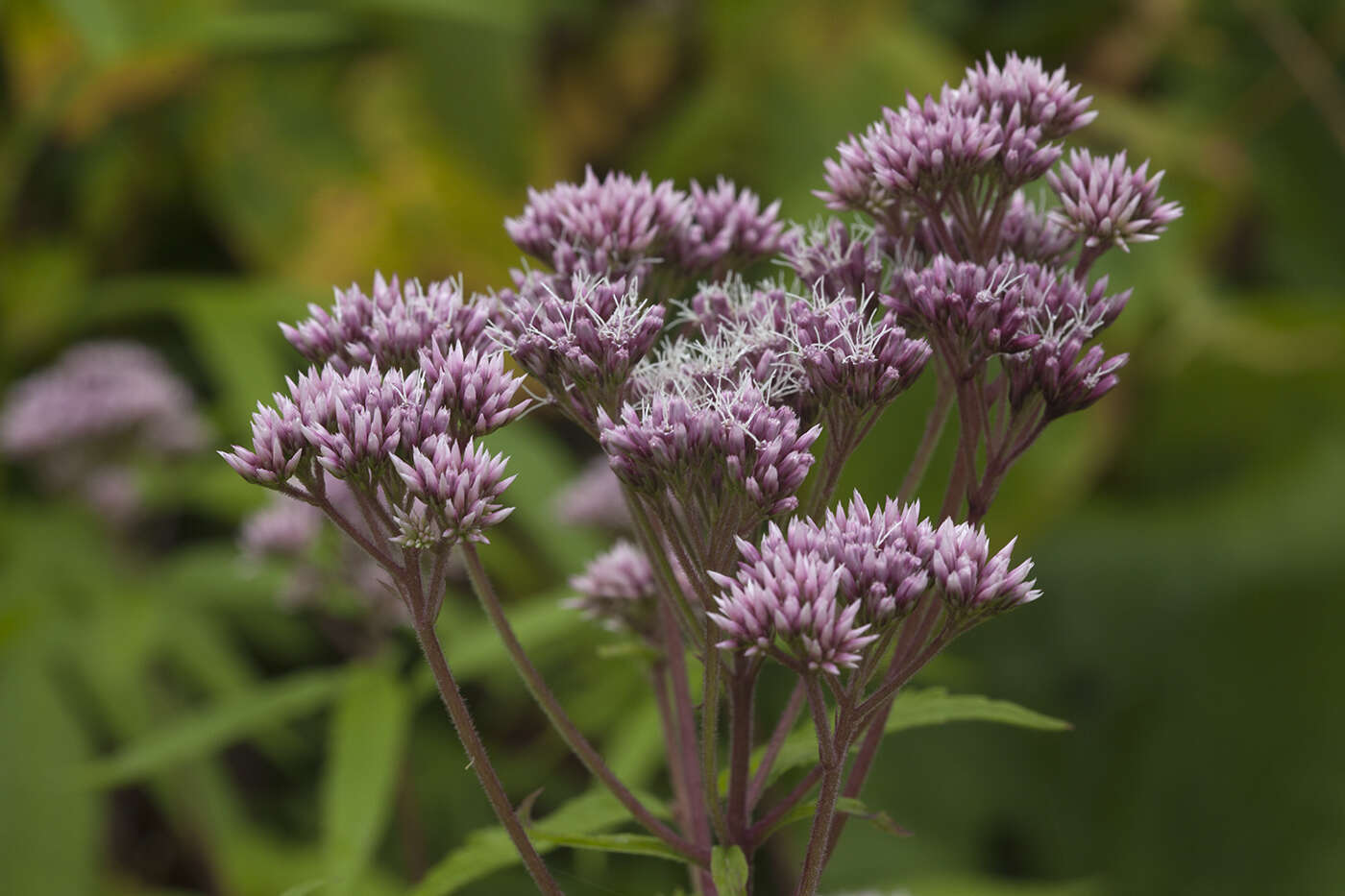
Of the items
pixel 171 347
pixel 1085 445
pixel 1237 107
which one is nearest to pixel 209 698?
pixel 171 347

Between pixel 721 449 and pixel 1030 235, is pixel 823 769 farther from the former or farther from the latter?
pixel 1030 235

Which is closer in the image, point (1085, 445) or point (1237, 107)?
point (1085, 445)

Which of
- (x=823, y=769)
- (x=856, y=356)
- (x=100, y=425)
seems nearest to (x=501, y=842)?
(x=823, y=769)

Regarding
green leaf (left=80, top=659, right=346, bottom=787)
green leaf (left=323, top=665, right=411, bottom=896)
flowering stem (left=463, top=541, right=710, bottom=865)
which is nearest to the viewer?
flowering stem (left=463, top=541, right=710, bottom=865)

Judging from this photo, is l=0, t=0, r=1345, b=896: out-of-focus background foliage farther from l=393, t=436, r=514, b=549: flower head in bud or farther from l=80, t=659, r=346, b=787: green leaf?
l=393, t=436, r=514, b=549: flower head in bud

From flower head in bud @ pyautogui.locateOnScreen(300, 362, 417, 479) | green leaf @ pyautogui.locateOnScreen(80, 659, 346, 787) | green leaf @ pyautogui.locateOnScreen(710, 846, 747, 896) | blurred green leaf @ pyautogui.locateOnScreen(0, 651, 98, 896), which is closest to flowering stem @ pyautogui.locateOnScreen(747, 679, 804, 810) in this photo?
green leaf @ pyautogui.locateOnScreen(710, 846, 747, 896)

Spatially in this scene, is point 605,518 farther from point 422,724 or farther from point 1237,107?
point 1237,107

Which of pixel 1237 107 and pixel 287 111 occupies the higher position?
pixel 287 111

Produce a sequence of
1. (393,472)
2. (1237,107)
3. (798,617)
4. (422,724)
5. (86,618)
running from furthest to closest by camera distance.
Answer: (1237,107) < (422,724) < (86,618) < (393,472) < (798,617)
